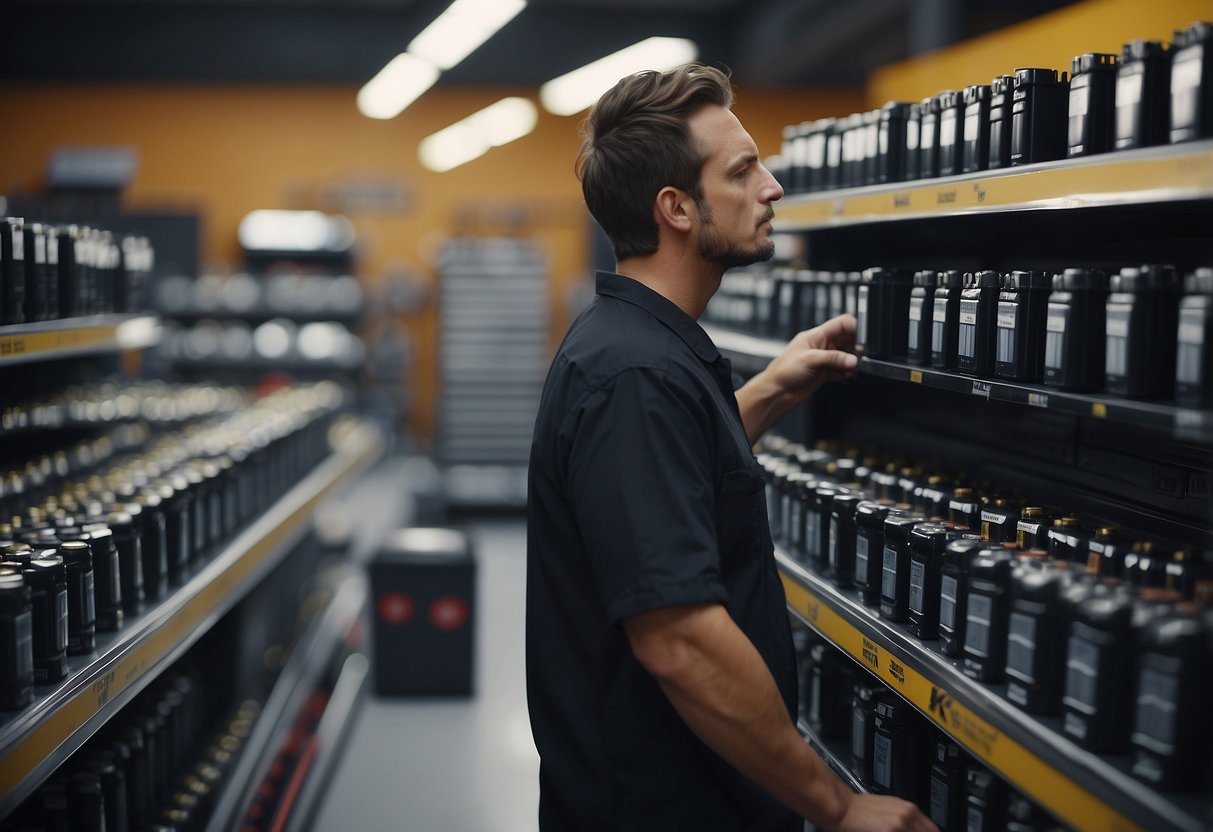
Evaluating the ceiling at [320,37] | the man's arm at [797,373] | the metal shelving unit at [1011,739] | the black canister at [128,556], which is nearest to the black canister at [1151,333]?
the metal shelving unit at [1011,739]

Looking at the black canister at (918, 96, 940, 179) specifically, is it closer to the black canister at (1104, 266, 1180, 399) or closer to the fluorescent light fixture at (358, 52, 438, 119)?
the black canister at (1104, 266, 1180, 399)

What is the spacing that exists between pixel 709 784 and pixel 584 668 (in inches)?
11.2

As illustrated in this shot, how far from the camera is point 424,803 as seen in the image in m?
4.00

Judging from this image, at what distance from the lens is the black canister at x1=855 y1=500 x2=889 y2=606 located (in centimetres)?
238

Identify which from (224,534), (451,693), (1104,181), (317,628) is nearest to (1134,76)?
(1104,181)

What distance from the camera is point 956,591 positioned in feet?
6.58

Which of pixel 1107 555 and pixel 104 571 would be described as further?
pixel 104 571

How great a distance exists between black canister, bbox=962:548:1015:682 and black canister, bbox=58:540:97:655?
1.77 meters

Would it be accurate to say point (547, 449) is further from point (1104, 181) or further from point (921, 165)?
point (921, 165)

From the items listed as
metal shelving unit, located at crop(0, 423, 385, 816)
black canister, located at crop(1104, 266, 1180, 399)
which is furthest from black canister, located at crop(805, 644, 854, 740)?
metal shelving unit, located at crop(0, 423, 385, 816)

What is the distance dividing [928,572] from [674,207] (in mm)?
843

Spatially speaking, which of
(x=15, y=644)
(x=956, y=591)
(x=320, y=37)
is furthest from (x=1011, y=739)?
(x=320, y=37)

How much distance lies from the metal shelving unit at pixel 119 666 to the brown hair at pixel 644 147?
53.0 inches

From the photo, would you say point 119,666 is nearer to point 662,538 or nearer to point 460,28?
point 662,538
